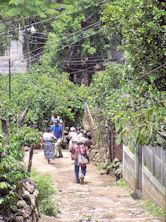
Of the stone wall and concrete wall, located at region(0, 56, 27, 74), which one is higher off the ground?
concrete wall, located at region(0, 56, 27, 74)

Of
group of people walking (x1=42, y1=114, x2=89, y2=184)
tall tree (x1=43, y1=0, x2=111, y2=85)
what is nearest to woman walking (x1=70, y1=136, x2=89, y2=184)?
group of people walking (x1=42, y1=114, x2=89, y2=184)

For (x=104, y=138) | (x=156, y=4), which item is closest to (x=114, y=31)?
(x=156, y=4)

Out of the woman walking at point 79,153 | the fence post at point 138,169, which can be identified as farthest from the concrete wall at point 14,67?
the fence post at point 138,169

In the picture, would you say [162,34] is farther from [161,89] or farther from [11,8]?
[11,8]

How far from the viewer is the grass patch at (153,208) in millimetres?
8047

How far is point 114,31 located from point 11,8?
6.62 metres

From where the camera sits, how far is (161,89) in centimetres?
921

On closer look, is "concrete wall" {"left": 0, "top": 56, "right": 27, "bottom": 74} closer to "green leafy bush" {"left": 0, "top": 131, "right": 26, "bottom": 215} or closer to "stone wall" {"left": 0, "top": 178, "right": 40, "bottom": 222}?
"stone wall" {"left": 0, "top": 178, "right": 40, "bottom": 222}

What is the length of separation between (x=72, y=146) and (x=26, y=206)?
16.8 feet

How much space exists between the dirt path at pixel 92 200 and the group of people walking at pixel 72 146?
469 millimetres

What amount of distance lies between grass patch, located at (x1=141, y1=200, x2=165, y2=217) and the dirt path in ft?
0.38

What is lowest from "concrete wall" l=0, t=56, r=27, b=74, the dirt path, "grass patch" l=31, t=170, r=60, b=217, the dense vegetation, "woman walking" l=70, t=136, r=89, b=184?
the dirt path

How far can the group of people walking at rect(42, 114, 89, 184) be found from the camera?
11.7 m

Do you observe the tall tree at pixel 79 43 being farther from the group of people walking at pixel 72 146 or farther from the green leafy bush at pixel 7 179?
the green leafy bush at pixel 7 179
